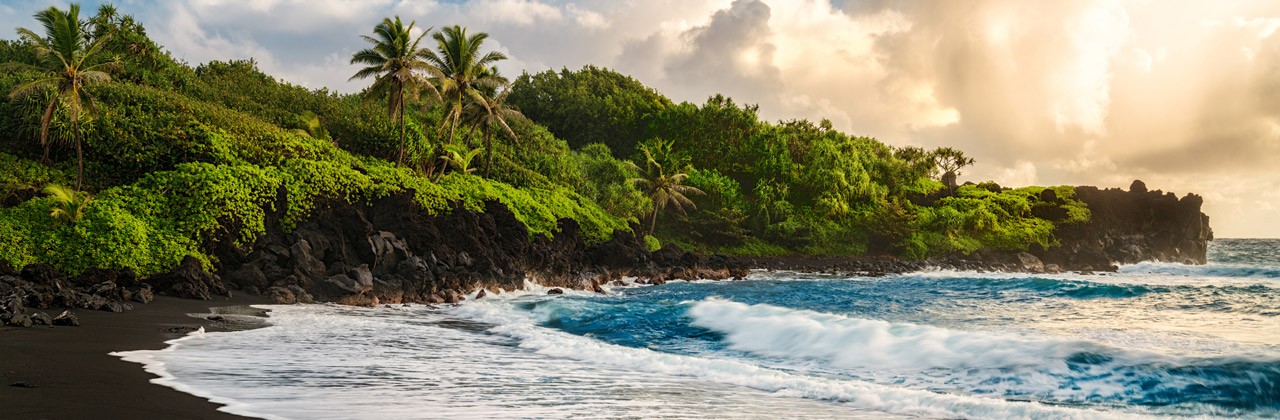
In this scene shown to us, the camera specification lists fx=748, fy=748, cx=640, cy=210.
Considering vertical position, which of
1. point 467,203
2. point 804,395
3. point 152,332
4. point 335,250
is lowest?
point 804,395

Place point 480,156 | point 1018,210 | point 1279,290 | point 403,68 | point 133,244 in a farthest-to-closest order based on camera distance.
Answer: point 1018,210 < point 480,156 < point 403,68 < point 1279,290 < point 133,244

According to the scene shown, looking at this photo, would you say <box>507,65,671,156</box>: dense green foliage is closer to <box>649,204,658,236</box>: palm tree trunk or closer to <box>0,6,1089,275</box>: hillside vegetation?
<box>0,6,1089,275</box>: hillside vegetation

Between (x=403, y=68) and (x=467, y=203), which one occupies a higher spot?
(x=403, y=68)

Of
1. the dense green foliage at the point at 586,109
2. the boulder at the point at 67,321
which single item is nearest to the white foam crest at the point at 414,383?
the boulder at the point at 67,321

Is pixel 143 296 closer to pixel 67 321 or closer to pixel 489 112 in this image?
pixel 67 321

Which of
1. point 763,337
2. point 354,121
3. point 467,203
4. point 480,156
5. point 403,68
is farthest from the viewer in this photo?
point 480,156

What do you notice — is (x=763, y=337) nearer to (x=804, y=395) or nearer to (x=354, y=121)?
(x=804, y=395)

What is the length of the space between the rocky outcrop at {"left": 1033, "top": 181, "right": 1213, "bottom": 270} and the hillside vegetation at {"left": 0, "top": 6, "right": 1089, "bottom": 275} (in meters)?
2.07

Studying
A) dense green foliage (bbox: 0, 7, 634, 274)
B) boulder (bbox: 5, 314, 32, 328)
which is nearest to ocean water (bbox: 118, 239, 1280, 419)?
boulder (bbox: 5, 314, 32, 328)

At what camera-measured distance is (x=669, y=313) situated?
20.4 meters

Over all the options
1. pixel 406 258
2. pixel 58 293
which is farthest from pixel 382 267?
pixel 58 293

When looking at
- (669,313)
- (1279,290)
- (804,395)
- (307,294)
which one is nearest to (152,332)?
(307,294)

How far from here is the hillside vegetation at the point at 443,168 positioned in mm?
21438

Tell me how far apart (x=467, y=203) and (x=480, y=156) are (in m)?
10.1
